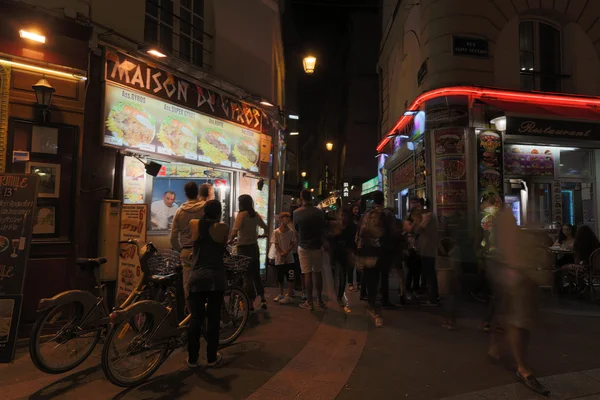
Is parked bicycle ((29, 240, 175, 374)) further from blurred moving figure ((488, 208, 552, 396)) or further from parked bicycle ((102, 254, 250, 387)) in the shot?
blurred moving figure ((488, 208, 552, 396))

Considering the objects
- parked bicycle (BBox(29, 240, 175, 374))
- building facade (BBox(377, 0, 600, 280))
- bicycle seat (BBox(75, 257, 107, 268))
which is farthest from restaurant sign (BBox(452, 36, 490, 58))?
bicycle seat (BBox(75, 257, 107, 268))

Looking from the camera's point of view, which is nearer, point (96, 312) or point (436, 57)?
point (96, 312)

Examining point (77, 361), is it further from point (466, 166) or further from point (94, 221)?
point (466, 166)

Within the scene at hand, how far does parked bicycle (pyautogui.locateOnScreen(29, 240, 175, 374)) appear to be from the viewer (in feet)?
12.9

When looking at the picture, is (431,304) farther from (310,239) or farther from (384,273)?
(310,239)

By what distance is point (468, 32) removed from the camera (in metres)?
10.4

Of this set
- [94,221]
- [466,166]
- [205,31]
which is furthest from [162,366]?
[466,166]

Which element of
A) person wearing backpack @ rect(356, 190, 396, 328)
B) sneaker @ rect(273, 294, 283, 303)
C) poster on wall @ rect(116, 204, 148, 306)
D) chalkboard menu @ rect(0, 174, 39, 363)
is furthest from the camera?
sneaker @ rect(273, 294, 283, 303)

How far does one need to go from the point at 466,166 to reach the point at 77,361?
9277 mm

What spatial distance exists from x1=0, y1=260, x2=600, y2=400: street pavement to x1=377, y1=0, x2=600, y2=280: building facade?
14.5 ft

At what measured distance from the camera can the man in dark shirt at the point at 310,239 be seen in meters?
6.81

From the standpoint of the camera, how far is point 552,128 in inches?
415

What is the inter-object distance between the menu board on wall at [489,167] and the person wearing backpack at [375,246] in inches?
182

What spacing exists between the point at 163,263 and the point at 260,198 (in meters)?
5.21
